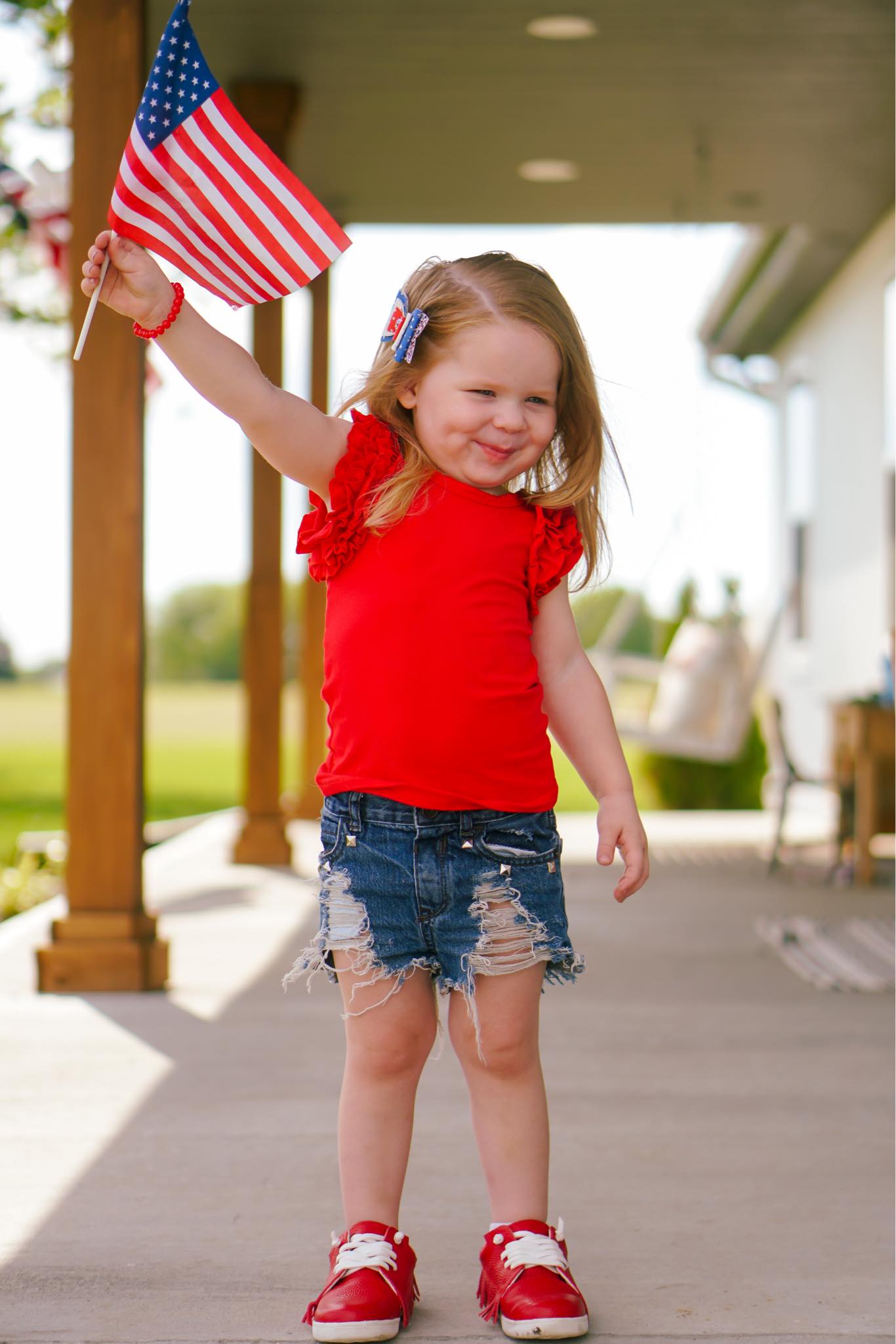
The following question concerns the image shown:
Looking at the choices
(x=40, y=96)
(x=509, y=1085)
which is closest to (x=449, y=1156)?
(x=509, y=1085)

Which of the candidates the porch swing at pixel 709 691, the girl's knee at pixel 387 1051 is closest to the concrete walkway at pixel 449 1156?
the girl's knee at pixel 387 1051

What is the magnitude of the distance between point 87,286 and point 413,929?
0.82m

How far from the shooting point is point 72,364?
3.19 m

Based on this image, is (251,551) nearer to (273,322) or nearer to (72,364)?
(273,322)

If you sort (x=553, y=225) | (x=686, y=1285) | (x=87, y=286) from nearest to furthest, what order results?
(x=87, y=286) → (x=686, y=1285) → (x=553, y=225)

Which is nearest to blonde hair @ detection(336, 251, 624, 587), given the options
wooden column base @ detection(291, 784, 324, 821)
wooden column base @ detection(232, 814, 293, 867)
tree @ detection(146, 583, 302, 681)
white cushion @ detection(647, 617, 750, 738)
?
wooden column base @ detection(232, 814, 293, 867)

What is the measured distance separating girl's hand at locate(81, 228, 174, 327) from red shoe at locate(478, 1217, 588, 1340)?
44.6 inches

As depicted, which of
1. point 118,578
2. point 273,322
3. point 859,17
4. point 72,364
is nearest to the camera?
point 72,364

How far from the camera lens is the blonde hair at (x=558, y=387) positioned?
5.92ft

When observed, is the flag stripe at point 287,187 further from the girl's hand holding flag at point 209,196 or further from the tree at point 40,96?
the tree at point 40,96

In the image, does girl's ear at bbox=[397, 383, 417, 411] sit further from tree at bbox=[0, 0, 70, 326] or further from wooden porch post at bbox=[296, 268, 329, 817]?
wooden porch post at bbox=[296, 268, 329, 817]

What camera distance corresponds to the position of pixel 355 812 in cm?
181

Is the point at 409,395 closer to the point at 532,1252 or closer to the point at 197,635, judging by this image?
the point at 532,1252

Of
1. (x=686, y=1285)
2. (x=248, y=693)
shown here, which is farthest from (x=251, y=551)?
(x=686, y=1285)
